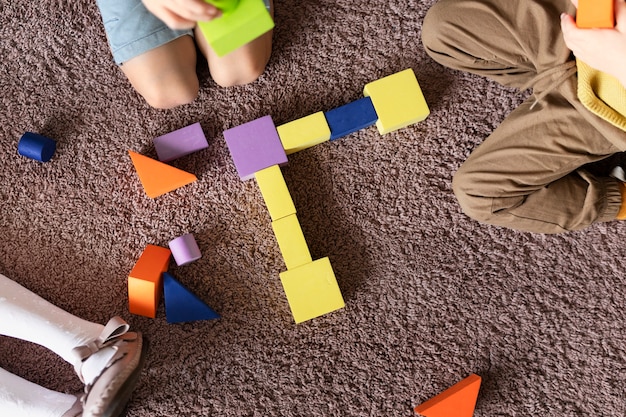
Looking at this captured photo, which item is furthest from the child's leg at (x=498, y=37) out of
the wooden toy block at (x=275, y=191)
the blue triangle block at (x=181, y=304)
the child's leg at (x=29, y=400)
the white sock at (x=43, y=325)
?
the child's leg at (x=29, y=400)

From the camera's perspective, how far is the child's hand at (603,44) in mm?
674

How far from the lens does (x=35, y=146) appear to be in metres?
0.98

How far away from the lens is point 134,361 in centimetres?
90

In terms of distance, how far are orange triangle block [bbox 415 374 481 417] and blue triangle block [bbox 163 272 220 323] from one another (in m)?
0.39

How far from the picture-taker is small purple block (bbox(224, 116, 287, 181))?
3.18ft

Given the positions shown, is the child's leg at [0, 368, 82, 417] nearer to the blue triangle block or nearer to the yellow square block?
the blue triangle block

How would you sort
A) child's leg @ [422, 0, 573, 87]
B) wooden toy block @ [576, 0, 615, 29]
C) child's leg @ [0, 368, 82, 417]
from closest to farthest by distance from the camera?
1. wooden toy block @ [576, 0, 615, 29]
2. child's leg @ [422, 0, 573, 87]
3. child's leg @ [0, 368, 82, 417]

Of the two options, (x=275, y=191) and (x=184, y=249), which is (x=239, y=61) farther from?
(x=184, y=249)

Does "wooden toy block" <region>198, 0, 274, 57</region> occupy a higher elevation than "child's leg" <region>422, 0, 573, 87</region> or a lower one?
higher

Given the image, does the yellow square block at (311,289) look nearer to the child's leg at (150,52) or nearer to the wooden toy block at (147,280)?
the wooden toy block at (147,280)

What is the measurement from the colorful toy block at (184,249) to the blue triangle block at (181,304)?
33 millimetres

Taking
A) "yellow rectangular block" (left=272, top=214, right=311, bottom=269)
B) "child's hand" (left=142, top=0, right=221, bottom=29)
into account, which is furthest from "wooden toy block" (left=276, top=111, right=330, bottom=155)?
"child's hand" (left=142, top=0, right=221, bottom=29)

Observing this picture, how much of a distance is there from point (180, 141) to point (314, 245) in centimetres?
29

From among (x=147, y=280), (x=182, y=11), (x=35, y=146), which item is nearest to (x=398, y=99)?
(x=182, y=11)
